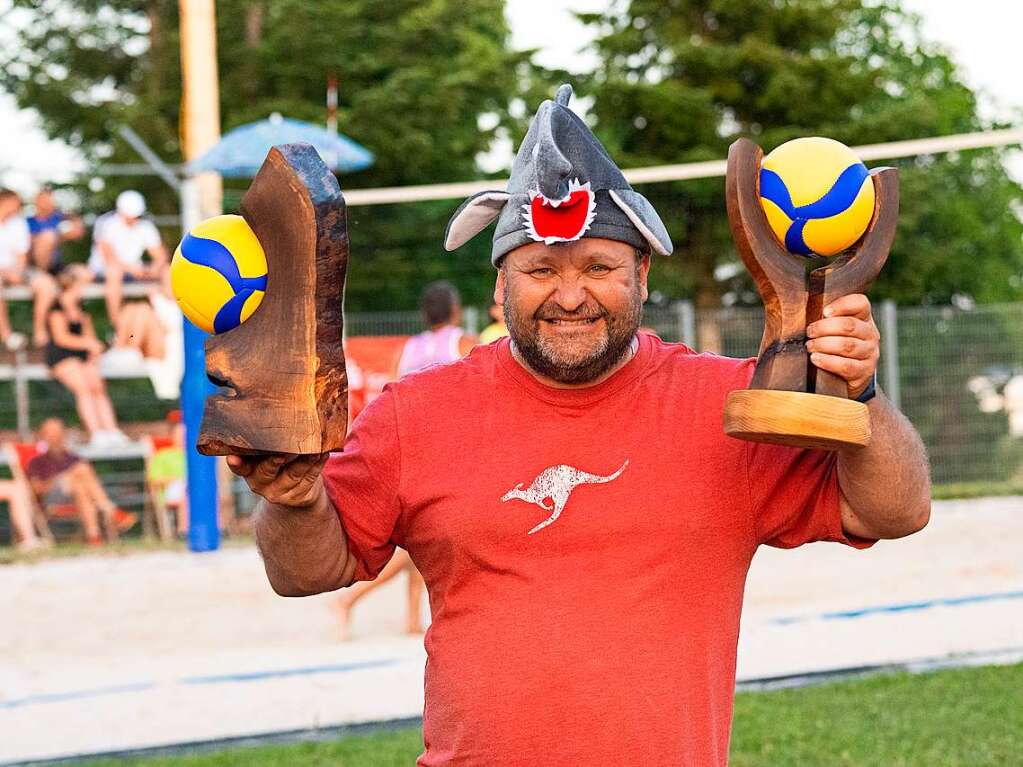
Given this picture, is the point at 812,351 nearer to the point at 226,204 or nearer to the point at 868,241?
the point at 868,241

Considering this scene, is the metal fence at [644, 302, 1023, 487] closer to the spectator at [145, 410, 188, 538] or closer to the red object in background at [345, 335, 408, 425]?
the red object in background at [345, 335, 408, 425]

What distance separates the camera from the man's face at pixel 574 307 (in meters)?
2.46

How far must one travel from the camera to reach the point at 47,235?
456 inches

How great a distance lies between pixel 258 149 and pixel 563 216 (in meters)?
8.78

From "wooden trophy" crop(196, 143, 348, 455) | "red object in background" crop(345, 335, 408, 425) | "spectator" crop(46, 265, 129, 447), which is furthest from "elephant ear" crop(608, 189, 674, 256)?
"spectator" crop(46, 265, 129, 447)

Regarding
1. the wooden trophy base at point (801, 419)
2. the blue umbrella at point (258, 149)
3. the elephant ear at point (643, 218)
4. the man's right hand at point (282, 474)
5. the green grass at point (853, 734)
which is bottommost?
the green grass at point (853, 734)

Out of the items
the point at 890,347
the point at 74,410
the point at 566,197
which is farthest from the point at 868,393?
the point at 890,347

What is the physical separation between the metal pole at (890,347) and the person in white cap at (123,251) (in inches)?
253

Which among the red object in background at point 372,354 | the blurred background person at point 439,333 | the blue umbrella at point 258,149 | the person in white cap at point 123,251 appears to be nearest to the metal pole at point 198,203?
the blue umbrella at point 258,149

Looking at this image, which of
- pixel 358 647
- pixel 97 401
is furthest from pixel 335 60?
pixel 358 647

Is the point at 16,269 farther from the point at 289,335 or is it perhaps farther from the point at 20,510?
the point at 289,335

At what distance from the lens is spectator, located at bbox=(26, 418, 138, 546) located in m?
11.1

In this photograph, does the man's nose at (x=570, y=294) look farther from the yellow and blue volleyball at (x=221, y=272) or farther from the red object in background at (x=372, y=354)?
the red object in background at (x=372, y=354)

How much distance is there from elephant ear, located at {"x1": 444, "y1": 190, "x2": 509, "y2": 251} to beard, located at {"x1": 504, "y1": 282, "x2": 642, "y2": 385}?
23 centimetres
